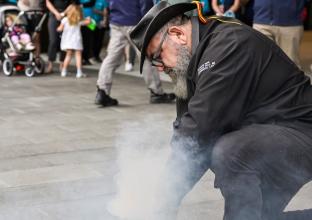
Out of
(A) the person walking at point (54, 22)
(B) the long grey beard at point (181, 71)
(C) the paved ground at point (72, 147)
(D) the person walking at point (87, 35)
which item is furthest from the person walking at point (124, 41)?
(B) the long grey beard at point (181, 71)

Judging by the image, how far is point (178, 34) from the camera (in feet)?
9.69

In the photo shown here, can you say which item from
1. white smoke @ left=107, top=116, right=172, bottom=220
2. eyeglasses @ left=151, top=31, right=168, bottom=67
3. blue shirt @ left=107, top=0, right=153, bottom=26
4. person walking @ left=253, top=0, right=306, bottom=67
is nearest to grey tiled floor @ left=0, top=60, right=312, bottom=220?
white smoke @ left=107, top=116, right=172, bottom=220

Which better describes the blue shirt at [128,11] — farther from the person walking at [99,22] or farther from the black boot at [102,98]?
the person walking at [99,22]

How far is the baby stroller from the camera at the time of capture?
32.7 feet

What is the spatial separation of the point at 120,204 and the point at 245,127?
833mm

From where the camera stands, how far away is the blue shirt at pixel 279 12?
282 inches

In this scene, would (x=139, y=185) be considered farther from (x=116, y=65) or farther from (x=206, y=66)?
(x=116, y=65)

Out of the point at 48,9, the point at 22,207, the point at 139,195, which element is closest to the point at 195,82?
the point at 139,195

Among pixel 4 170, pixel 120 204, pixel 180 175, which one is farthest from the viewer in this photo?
pixel 4 170

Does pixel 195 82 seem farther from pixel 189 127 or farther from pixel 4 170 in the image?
pixel 4 170

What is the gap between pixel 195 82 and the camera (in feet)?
9.78

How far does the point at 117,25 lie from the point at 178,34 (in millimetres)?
4765

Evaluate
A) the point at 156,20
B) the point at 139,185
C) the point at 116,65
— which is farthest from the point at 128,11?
the point at 156,20

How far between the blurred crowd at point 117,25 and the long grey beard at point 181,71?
3.55 meters
